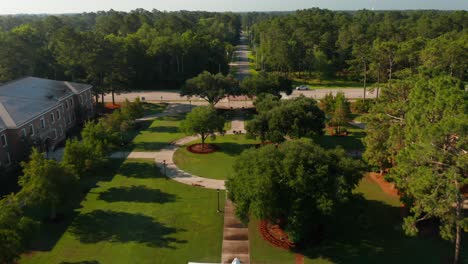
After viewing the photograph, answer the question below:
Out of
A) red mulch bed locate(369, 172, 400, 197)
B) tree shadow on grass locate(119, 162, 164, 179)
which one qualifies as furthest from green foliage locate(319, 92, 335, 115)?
tree shadow on grass locate(119, 162, 164, 179)

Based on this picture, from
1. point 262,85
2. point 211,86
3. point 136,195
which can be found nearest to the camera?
point 136,195

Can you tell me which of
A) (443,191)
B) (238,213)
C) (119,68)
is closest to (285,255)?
(238,213)

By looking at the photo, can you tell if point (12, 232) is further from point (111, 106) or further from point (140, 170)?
point (111, 106)

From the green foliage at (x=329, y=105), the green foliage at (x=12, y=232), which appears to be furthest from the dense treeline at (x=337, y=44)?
the green foliage at (x=12, y=232)

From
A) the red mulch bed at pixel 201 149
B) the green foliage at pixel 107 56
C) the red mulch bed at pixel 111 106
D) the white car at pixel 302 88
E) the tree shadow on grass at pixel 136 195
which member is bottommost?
the tree shadow on grass at pixel 136 195

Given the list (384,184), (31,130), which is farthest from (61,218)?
(384,184)

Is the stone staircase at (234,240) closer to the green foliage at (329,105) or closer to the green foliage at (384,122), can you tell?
the green foliage at (384,122)
